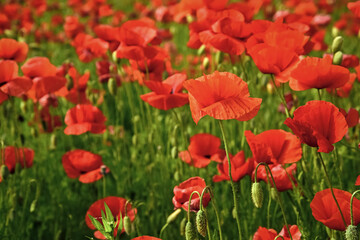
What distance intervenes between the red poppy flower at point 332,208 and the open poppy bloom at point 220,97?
265 mm

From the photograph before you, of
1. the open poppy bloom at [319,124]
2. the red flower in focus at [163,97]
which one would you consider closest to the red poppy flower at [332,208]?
the open poppy bloom at [319,124]

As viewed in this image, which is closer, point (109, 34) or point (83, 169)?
point (83, 169)

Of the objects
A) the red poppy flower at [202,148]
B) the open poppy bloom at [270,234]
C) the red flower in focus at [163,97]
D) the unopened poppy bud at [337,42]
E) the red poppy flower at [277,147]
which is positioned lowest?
the open poppy bloom at [270,234]

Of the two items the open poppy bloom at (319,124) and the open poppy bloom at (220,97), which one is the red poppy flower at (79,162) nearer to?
the open poppy bloom at (220,97)

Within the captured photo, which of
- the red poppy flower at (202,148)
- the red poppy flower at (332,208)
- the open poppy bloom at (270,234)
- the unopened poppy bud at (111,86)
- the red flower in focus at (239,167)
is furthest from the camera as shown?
the unopened poppy bud at (111,86)

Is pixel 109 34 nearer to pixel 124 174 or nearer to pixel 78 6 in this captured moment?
pixel 124 174

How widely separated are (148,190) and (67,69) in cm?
82

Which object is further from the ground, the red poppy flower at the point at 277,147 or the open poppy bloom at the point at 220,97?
the open poppy bloom at the point at 220,97

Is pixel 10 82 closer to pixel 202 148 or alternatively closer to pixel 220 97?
pixel 202 148

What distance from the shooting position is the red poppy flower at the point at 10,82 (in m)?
1.57

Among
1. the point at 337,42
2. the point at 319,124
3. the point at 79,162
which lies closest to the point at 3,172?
the point at 79,162

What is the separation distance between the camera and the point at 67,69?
2303 mm

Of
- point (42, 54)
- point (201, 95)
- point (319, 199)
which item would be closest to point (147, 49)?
point (201, 95)

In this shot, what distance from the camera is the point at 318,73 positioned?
4.06 ft
